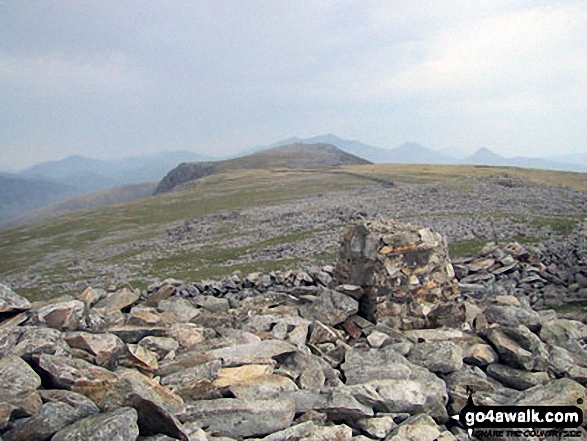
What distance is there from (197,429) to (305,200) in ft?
212

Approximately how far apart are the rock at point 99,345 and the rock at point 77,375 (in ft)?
2.50

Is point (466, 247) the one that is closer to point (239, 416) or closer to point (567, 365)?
point (567, 365)

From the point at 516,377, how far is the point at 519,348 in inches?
45.1

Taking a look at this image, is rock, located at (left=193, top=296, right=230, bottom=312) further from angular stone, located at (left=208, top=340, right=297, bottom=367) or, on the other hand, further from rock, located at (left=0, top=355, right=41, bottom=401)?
rock, located at (left=0, top=355, right=41, bottom=401)

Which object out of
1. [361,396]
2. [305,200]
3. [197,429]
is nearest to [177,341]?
[197,429]

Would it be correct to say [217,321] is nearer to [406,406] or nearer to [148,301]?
[148,301]

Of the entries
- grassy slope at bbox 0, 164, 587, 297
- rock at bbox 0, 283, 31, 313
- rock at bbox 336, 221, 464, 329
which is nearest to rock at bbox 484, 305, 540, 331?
rock at bbox 336, 221, 464, 329

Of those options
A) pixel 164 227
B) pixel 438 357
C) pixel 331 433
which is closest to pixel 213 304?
pixel 438 357

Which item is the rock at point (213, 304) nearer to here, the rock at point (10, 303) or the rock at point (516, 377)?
the rock at point (10, 303)

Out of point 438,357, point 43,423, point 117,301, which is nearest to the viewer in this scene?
point 43,423

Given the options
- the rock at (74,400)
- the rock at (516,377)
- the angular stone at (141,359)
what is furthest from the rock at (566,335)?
the rock at (74,400)

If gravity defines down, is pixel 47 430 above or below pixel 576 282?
above

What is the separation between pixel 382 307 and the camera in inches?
550

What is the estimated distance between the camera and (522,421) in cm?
869
